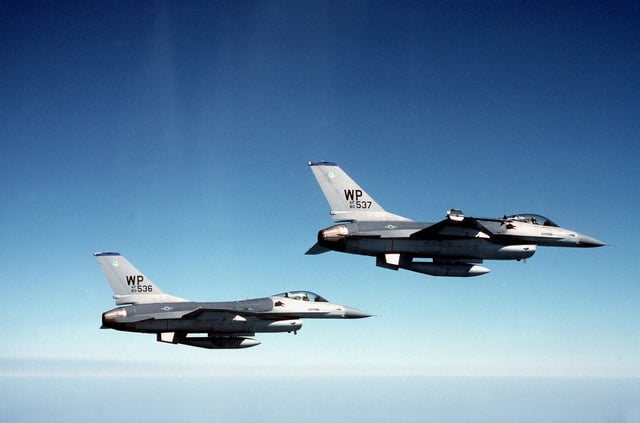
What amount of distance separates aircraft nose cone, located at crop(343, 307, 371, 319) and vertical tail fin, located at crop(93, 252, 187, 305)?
9.97 m

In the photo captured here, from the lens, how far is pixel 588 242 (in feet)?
88.2

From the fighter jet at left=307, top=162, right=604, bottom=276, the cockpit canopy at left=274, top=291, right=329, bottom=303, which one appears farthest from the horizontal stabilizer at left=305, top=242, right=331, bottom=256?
the cockpit canopy at left=274, top=291, right=329, bottom=303

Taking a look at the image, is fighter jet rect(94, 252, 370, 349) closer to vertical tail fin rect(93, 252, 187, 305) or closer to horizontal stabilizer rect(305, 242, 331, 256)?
vertical tail fin rect(93, 252, 187, 305)

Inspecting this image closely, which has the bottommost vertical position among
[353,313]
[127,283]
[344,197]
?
[353,313]

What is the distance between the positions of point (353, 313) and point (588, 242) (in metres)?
13.3

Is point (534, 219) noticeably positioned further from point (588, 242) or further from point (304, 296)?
point (304, 296)

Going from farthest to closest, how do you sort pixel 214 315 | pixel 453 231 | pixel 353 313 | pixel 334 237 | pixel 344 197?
pixel 353 313 → pixel 214 315 → pixel 344 197 → pixel 453 231 → pixel 334 237

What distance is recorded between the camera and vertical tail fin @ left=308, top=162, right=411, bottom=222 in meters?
26.3

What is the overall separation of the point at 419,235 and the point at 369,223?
2.50 metres

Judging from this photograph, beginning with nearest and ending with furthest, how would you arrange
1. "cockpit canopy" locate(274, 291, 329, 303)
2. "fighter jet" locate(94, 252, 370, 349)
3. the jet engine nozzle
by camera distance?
the jet engine nozzle < "fighter jet" locate(94, 252, 370, 349) < "cockpit canopy" locate(274, 291, 329, 303)

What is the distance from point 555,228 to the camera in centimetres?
2683

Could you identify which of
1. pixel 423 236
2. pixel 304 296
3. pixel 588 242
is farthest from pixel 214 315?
pixel 588 242

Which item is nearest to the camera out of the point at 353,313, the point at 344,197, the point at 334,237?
the point at 334,237

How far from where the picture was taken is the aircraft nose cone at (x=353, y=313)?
100ft
